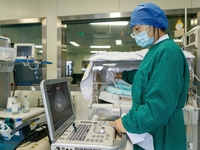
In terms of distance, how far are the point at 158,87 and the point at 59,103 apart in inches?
22.5

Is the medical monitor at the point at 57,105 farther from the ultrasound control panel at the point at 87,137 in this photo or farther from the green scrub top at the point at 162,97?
the green scrub top at the point at 162,97

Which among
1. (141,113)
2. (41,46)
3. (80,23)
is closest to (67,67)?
(41,46)

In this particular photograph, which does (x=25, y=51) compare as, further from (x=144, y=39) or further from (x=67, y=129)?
(x=144, y=39)

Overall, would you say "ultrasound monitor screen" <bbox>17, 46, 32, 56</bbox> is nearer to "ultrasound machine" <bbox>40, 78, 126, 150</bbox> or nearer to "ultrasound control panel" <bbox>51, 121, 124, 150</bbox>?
"ultrasound machine" <bbox>40, 78, 126, 150</bbox>

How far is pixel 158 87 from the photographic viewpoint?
29.2 inches

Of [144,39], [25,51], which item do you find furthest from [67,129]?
[25,51]

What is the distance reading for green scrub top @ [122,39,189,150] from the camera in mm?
741

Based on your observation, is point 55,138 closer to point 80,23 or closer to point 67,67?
point 67,67

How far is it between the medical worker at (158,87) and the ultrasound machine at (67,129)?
10 cm

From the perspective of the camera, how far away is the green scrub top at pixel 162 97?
2.43 feet

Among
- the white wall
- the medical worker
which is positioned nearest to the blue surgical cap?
the medical worker

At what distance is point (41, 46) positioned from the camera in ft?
8.49

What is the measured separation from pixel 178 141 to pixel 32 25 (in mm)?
2697

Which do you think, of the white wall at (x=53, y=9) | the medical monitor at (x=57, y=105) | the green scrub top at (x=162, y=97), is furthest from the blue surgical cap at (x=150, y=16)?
the white wall at (x=53, y=9)
